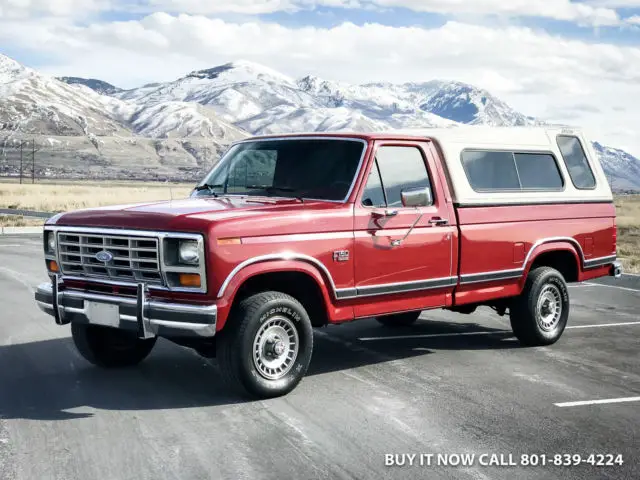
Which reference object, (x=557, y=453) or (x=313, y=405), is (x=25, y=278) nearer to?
(x=313, y=405)

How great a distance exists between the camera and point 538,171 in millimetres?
9062

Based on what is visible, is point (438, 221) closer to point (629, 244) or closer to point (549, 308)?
point (549, 308)

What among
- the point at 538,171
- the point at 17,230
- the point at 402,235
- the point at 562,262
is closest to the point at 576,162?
the point at 538,171

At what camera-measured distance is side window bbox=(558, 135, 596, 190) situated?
9.48 meters

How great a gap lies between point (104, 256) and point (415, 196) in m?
2.59

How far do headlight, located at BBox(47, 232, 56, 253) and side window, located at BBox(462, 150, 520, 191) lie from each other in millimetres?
3894

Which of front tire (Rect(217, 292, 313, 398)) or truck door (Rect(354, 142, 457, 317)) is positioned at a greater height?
truck door (Rect(354, 142, 457, 317))

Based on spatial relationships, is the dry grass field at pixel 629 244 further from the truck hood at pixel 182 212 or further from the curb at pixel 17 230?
the curb at pixel 17 230

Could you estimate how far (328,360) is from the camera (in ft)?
26.8

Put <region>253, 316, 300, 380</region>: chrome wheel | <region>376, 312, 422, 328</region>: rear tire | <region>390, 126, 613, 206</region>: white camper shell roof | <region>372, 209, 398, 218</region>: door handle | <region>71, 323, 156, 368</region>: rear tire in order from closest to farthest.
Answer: <region>253, 316, 300, 380</region>: chrome wheel < <region>372, 209, 398, 218</region>: door handle < <region>71, 323, 156, 368</region>: rear tire < <region>390, 126, 613, 206</region>: white camper shell roof < <region>376, 312, 422, 328</region>: rear tire

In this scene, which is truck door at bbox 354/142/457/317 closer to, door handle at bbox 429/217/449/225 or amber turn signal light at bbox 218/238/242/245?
door handle at bbox 429/217/449/225

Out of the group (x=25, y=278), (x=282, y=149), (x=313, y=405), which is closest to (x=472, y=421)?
(x=313, y=405)

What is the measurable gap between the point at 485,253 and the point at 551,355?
1352 millimetres

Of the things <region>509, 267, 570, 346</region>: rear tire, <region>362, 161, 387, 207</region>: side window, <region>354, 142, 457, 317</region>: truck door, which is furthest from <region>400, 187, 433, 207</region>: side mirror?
<region>509, 267, 570, 346</region>: rear tire
